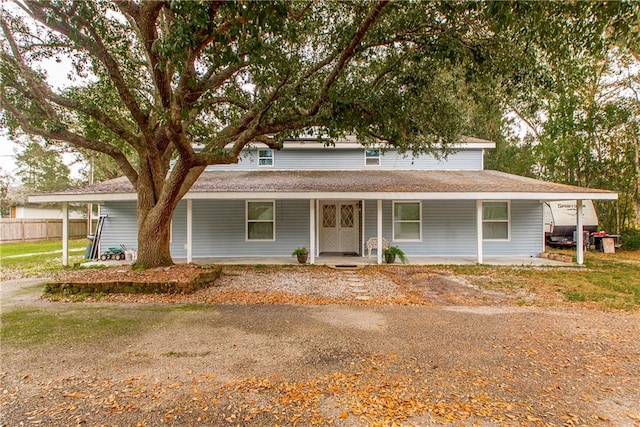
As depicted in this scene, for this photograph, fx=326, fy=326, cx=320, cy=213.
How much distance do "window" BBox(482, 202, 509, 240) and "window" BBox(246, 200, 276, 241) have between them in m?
7.84

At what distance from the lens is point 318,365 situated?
3.51m

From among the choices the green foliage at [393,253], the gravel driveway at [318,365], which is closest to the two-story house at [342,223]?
the green foliage at [393,253]

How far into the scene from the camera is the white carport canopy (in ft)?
32.7

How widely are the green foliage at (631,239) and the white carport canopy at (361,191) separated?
24.5 ft

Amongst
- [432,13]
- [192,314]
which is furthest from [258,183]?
[432,13]

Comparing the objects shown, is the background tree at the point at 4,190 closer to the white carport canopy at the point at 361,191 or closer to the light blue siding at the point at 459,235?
the white carport canopy at the point at 361,191

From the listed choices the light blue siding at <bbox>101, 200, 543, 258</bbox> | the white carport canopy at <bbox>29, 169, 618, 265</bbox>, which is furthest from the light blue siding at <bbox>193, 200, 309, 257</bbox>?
the white carport canopy at <bbox>29, 169, 618, 265</bbox>

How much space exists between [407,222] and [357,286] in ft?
17.4

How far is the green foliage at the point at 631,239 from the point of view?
596 inches

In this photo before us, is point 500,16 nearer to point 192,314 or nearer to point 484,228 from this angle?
point 192,314

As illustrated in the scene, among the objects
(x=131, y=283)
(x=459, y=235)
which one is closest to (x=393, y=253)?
(x=459, y=235)

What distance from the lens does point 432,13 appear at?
5676mm

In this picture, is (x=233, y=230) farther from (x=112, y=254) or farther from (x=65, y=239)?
(x=65, y=239)

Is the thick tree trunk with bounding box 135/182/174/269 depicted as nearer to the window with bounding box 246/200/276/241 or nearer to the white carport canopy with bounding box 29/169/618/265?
the white carport canopy with bounding box 29/169/618/265
